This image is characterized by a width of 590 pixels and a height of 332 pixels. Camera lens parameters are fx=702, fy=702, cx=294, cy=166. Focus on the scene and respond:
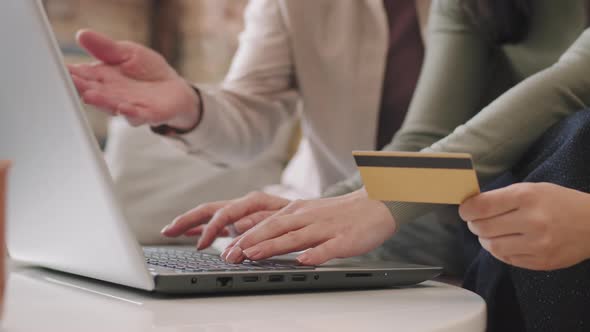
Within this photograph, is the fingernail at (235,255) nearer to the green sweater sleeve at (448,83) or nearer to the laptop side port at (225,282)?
the laptop side port at (225,282)

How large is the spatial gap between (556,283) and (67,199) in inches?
15.5

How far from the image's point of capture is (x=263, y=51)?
4.43 feet

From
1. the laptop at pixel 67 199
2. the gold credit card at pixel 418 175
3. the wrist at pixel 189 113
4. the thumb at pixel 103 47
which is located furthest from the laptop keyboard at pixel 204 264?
the wrist at pixel 189 113

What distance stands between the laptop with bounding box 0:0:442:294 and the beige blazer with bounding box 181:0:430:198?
76cm

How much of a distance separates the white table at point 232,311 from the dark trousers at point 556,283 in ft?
0.23

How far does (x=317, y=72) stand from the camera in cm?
136

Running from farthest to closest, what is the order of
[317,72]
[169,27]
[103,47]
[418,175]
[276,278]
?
[169,27] < [317,72] < [103,47] < [276,278] < [418,175]

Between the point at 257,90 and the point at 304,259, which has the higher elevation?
the point at 304,259

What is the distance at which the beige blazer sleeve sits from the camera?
1.31 meters

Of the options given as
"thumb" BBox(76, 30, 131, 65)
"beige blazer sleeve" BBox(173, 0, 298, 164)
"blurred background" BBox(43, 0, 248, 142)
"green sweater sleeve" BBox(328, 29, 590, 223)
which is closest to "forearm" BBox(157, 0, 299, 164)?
"beige blazer sleeve" BBox(173, 0, 298, 164)

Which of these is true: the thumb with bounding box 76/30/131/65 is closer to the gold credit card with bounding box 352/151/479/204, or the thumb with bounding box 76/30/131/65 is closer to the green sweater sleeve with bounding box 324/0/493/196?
the green sweater sleeve with bounding box 324/0/493/196

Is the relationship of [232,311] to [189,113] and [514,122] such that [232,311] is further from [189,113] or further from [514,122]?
[189,113]

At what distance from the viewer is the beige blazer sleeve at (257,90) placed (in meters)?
1.31

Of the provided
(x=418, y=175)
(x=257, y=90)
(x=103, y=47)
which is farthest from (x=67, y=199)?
(x=257, y=90)
